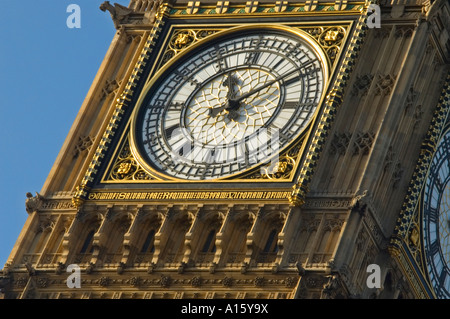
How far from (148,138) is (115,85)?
2.81 metres

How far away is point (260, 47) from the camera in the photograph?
69.9 metres

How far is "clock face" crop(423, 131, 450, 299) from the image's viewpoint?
69000 millimetres

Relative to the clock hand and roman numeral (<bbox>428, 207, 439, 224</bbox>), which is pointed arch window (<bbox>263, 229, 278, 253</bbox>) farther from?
roman numeral (<bbox>428, 207, 439, 224</bbox>)

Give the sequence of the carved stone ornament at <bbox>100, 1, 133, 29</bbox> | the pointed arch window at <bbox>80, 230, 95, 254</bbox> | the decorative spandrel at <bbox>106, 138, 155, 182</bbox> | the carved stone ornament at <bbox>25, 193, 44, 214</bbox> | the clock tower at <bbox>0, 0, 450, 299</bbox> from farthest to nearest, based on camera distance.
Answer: the carved stone ornament at <bbox>100, 1, 133, 29</bbox>, the carved stone ornament at <bbox>25, 193, 44, 214</bbox>, the decorative spandrel at <bbox>106, 138, 155, 182</bbox>, the pointed arch window at <bbox>80, 230, 95, 254</bbox>, the clock tower at <bbox>0, 0, 450, 299</bbox>

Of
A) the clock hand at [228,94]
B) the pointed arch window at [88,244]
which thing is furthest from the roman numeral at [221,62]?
the pointed arch window at [88,244]

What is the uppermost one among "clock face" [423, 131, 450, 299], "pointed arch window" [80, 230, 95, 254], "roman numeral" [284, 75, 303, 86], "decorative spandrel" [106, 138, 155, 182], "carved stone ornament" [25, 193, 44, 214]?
"roman numeral" [284, 75, 303, 86]

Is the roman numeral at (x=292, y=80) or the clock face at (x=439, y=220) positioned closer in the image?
the roman numeral at (x=292, y=80)

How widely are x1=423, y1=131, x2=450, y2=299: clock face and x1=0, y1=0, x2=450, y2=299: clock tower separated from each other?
0.07 metres

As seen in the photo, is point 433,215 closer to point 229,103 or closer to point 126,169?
point 229,103

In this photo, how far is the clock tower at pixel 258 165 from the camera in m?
65.7

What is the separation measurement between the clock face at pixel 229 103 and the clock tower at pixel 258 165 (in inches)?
2.0

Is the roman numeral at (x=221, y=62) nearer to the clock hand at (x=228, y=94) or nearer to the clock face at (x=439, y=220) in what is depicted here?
the clock hand at (x=228, y=94)

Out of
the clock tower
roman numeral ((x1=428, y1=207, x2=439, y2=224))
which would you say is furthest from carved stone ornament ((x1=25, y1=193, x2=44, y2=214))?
roman numeral ((x1=428, y1=207, x2=439, y2=224))
